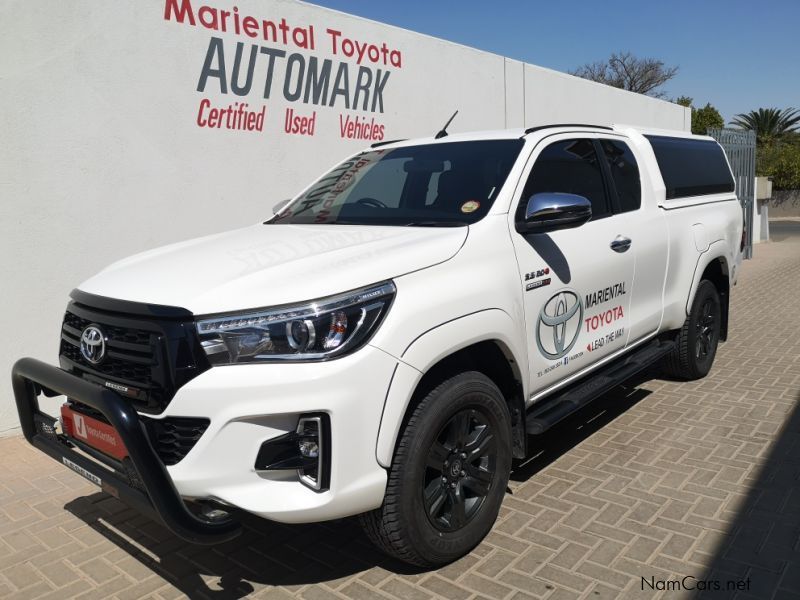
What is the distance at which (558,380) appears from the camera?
3824 millimetres

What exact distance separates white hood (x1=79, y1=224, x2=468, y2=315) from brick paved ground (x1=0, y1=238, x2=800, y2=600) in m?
1.37

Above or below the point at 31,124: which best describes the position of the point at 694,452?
below

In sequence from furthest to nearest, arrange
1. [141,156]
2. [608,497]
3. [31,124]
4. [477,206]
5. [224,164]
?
[224,164]
[141,156]
[31,124]
[608,497]
[477,206]

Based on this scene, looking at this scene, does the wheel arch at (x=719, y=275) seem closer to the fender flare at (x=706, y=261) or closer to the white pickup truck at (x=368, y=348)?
the fender flare at (x=706, y=261)

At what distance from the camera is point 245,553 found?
3.39 meters

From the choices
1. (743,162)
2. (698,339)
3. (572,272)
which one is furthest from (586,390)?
(743,162)

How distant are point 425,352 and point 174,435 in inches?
39.5

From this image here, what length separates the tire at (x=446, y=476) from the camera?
9.09 feet

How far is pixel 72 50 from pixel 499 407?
14.0 feet

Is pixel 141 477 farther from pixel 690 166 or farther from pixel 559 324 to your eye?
pixel 690 166

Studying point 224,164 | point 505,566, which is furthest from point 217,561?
point 224,164

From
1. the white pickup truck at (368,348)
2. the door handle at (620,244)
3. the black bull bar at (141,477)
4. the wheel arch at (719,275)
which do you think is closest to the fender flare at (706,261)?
the wheel arch at (719,275)

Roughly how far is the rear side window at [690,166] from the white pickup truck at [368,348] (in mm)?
1018

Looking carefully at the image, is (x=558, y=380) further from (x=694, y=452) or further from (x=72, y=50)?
(x=72, y=50)
